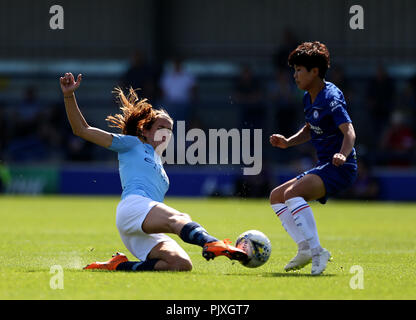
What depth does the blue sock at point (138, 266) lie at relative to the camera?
7.00 metres

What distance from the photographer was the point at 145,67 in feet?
73.0

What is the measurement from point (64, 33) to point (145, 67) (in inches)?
246

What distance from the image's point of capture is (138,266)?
7023 mm

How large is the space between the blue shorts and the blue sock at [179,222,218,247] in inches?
43.8

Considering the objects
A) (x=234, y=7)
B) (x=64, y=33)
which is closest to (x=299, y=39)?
(x=234, y=7)

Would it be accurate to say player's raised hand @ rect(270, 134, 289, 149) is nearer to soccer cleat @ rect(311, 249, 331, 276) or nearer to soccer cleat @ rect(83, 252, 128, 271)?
soccer cleat @ rect(311, 249, 331, 276)

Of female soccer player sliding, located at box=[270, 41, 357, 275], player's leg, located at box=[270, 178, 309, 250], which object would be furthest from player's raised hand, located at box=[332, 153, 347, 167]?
player's leg, located at box=[270, 178, 309, 250]

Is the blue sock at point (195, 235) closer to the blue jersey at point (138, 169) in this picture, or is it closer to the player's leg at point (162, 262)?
Result: the player's leg at point (162, 262)

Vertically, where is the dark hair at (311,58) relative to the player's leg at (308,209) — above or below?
above

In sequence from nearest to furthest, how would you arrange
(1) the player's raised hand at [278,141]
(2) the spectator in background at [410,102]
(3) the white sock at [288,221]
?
1. (3) the white sock at [288,221]
2. (1) the player's raised hand at [278,141]
3. (2) the spectator in background at [410,102]

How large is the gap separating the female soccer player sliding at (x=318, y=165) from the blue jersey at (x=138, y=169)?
105 centimetres

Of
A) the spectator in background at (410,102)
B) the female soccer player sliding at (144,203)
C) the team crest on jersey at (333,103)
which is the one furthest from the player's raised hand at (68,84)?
the spectator in background at (410,102)

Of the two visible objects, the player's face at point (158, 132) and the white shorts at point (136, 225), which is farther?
the player's face at point (158, 132)

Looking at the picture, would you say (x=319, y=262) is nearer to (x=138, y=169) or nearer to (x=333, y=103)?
(x=333, y=103)
